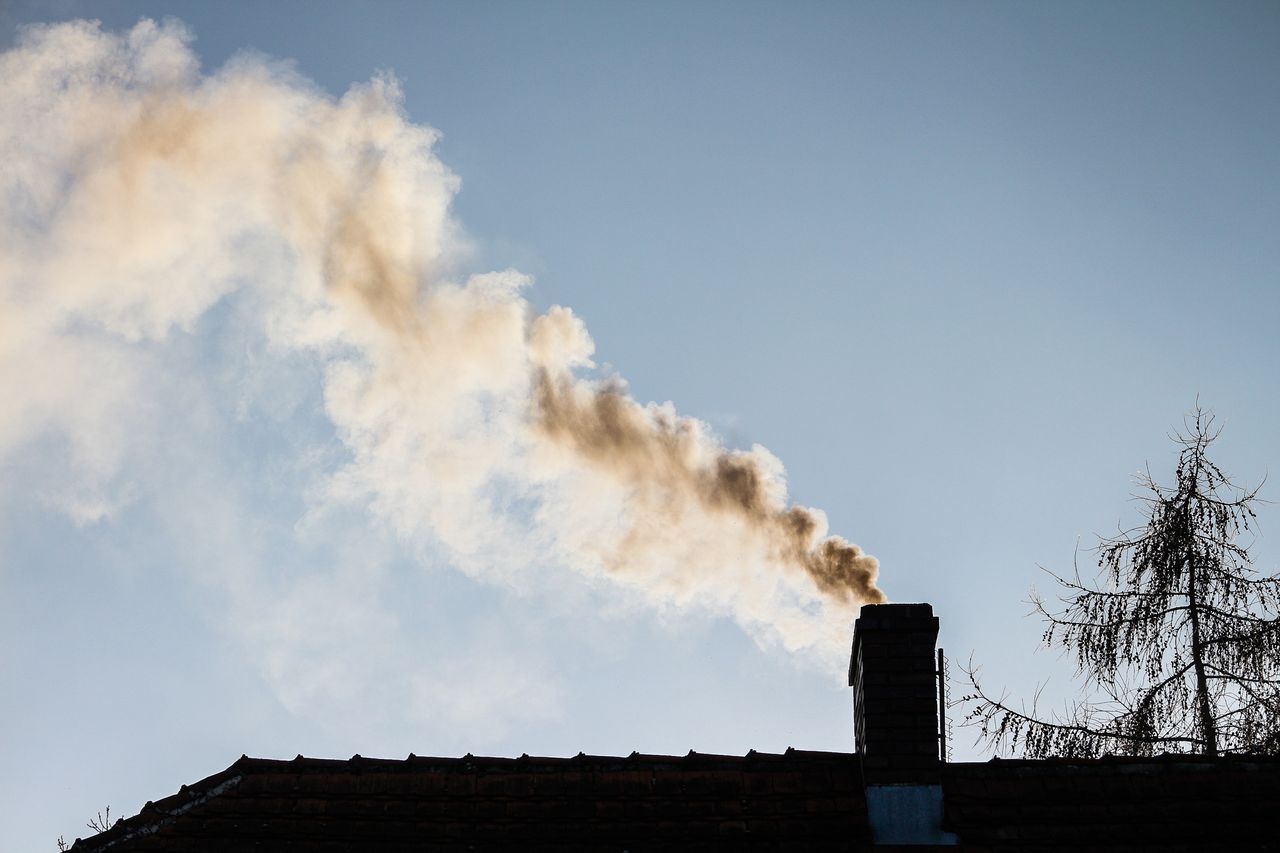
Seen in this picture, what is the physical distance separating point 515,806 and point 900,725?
8.42 feet

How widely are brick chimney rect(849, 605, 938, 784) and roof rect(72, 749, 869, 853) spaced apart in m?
0.32

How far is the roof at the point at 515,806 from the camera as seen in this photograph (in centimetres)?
756

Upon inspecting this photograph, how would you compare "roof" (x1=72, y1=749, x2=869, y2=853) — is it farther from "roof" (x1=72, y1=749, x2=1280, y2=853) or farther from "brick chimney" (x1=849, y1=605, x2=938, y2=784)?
"brick chimney" (x1=849, y1=605, x2=938, y2=784)

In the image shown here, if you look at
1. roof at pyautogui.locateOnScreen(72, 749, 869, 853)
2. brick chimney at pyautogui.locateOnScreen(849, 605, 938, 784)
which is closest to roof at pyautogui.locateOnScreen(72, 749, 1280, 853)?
roof at pyautogui.locateOnScreen(72, 749, 869, 853)

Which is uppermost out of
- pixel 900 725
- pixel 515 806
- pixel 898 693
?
pixel 898 693

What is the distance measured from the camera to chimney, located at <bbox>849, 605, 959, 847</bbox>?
24.7ft

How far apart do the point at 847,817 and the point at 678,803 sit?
1087 millimetres

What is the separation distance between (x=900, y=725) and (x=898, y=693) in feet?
0.67

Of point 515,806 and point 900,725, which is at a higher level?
point 900,725

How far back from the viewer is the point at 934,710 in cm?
769

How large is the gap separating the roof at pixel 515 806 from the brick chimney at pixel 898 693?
12.5 inches

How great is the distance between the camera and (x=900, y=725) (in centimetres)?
770

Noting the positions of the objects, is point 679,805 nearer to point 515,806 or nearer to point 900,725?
point 515,806

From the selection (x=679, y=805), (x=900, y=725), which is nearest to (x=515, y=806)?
(x=679, y=805)
